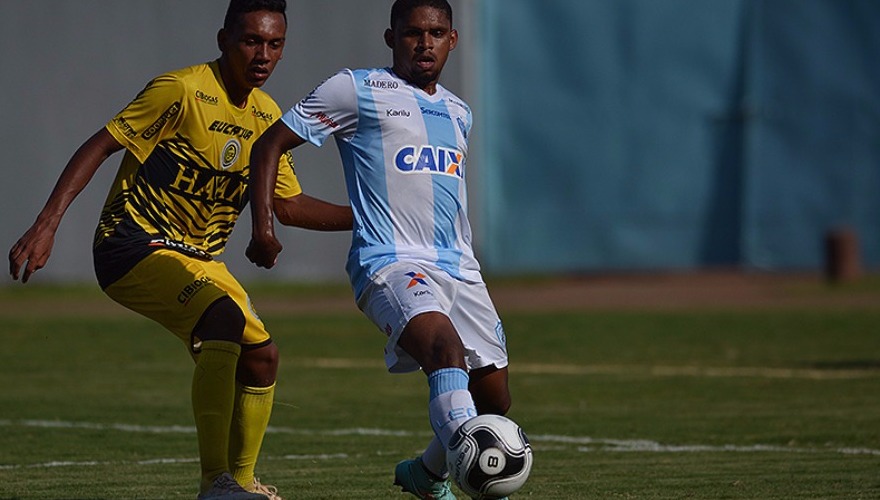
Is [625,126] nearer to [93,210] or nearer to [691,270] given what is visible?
[691,270]

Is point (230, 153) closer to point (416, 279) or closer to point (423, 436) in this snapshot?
point (416, 279)

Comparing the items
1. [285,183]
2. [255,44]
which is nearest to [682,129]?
[285,183]

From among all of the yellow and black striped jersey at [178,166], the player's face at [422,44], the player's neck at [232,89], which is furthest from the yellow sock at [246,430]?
the player's face at [422,44]

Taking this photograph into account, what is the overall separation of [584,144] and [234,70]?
59.3 feet

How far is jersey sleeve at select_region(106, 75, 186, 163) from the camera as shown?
7051 millimetres

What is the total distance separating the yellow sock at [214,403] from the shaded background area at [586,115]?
17839 mm

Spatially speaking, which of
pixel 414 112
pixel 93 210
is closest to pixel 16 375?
pixel 414 112

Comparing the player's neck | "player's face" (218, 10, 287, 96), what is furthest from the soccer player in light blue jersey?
the player's neck

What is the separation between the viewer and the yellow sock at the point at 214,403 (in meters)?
6.76

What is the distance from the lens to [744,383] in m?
12.3

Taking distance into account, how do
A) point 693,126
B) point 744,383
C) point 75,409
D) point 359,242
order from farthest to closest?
point 693,126 < point 744,383 < point 75,409 < point 359,242

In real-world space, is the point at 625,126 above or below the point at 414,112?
below

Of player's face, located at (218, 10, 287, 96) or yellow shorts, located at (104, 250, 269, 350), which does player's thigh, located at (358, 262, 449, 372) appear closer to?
yellow shorts, located at (104, 250, 269, 350)

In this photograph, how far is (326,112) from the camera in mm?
6426
